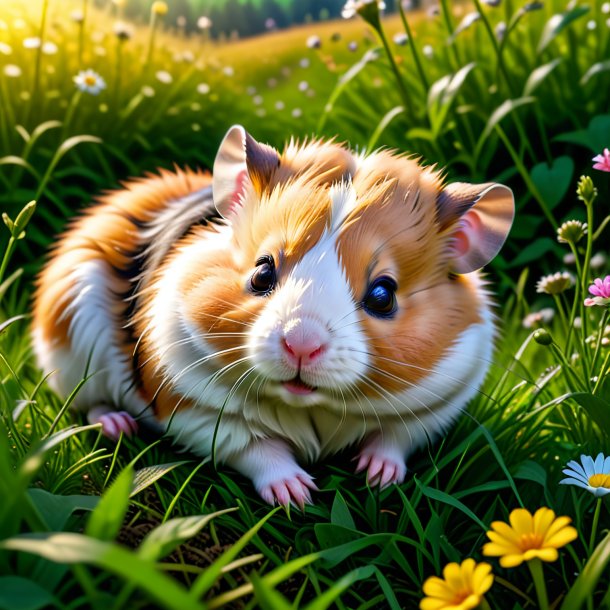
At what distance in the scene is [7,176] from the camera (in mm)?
4945

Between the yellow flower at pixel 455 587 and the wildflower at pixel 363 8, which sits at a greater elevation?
the wildflower at pixel 363 8

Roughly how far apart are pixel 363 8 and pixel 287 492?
2.14m

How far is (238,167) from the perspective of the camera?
290 centimetres

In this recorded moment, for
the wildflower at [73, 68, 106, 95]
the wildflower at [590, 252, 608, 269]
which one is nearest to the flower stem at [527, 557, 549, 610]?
the wildflower at [590, 252, 608, 269]

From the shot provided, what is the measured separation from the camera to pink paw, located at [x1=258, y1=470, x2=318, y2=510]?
2697mm

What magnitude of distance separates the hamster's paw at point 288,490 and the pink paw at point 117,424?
2.26 feet

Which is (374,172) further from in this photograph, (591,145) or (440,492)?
(591,145)

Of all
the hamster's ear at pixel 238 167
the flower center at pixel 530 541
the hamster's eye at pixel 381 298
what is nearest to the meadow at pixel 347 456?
the flower center at pixel 530 541

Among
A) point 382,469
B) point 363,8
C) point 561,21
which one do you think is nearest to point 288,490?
point 382,469

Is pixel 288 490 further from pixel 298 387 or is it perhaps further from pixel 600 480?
pixel 600 480

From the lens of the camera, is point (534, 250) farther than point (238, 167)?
Yes

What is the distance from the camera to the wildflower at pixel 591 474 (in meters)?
2.50

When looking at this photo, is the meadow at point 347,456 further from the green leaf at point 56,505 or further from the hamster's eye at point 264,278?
the hamster's eye at point 264,278

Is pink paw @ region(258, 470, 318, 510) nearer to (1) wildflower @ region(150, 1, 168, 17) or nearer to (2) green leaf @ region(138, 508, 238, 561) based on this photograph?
(2) green leaf @ region(138, 508, 238, 561)
